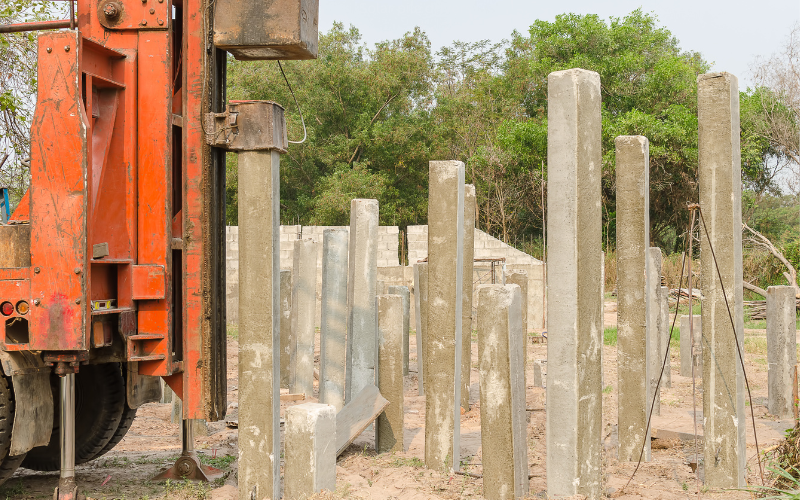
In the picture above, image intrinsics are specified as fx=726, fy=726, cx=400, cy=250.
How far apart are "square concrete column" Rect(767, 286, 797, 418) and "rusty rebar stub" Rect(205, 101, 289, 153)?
5.50 metres

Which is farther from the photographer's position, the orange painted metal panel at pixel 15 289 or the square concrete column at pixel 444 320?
the square concrete column at pixel 444 320

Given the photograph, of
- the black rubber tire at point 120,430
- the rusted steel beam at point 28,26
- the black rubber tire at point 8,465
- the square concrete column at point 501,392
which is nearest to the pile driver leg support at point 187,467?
the black rubber tire at point 120,430

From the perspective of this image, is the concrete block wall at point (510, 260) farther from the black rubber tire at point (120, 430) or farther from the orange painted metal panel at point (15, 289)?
the orange painted metal panel at point (15, 289)

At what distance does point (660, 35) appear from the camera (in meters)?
24.6

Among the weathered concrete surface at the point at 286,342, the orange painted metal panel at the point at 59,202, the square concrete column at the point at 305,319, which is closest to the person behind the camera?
the orange painted metal panel at the point at 59,202

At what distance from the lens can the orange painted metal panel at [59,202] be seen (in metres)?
3.63

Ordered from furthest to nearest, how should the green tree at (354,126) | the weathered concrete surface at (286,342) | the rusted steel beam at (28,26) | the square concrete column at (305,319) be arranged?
the green tree at (354,126)
the weathered concrete surface at (286,342)
the square concrete column at (305,319)
the rusted steel beam at (28,26)

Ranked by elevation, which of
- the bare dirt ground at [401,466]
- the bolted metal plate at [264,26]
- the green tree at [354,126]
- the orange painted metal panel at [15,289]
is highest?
the green tree at [354,126]

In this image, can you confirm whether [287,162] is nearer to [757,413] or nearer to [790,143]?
[790,143]

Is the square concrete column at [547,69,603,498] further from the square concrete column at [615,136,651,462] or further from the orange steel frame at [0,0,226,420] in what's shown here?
the orange steel frame at [0,0,226,420]

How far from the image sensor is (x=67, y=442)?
4094 millimetres

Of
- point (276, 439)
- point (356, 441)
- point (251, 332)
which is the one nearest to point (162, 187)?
point (251, 332)

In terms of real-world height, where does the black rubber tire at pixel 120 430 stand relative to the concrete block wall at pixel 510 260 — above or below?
below

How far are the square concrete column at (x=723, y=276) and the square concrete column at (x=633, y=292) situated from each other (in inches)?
26.4
